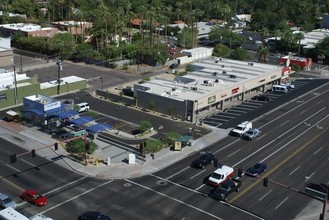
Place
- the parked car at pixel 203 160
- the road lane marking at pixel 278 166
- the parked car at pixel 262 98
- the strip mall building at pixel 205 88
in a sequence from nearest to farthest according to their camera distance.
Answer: the road lane marking at pixel 278 166 < the parked car at pixel 203 160 < the strip mall building at pixel 205 88 < the parked car at pixel 262 98

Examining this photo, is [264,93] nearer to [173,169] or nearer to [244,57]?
[244,57]

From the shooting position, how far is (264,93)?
95500 mm

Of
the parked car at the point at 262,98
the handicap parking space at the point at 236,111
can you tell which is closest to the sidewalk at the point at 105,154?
the handicap parking space at the point at 236,111

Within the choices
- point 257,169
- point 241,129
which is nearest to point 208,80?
point 241,129

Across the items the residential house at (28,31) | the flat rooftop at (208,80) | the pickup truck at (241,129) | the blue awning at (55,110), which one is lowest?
the pickup truck at (241,129)

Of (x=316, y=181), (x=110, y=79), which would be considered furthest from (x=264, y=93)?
(x=316, y=181)

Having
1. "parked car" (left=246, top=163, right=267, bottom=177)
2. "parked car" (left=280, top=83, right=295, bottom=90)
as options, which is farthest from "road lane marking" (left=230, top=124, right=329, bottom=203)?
"parked car" (left=280, top=83, right=295, bottom=90)

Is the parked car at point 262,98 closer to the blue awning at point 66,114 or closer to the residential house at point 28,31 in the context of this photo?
the blue awning at point 66,114

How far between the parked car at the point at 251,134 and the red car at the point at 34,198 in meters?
33.5

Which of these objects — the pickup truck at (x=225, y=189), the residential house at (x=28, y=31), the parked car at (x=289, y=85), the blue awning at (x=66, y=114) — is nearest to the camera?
the pickup truck at (x=225, y=189)

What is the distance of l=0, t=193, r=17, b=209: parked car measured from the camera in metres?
45.3

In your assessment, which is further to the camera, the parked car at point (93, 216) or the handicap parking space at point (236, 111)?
the handicap parking space at point (236, 111)

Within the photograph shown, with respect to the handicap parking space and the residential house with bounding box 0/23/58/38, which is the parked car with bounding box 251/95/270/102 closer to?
the handicap parking space

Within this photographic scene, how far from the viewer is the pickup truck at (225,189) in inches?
1911
